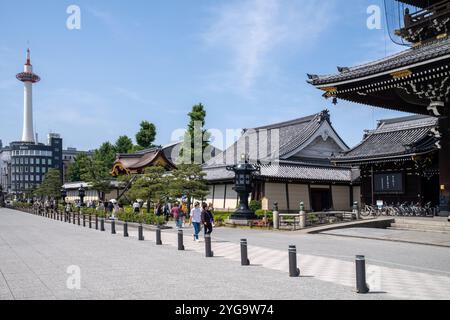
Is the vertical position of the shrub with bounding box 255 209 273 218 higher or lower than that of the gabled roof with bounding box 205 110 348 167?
lower

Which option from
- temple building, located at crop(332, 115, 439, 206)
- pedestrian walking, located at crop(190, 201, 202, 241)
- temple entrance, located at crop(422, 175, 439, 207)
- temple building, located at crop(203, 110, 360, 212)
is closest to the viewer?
pedestrian walking, located at crop(190, 201, 202, 241)

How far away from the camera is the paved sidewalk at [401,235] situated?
17953 mm

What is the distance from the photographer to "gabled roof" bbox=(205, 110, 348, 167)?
131ft

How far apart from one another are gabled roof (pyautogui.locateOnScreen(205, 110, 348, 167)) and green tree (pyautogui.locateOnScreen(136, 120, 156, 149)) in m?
21.4

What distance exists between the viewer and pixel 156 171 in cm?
3303

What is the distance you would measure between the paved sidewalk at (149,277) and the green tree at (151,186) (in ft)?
51.5

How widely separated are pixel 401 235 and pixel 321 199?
19.9m

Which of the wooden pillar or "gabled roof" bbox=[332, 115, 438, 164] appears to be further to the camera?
"gabled roof" bbox=[332, 115, 438, 164]

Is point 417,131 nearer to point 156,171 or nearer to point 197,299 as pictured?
point 156,171

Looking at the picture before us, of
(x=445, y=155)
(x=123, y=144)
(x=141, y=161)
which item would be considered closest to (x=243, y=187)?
(x=445, y=155)

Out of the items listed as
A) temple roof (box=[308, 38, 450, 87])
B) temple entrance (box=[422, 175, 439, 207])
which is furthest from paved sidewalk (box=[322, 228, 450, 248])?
temple entrance (box=[422, 175, 439, 207])

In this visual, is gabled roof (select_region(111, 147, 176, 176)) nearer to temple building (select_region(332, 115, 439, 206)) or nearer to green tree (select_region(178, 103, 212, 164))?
green tree (select_region(178, 103, 212, 164))
